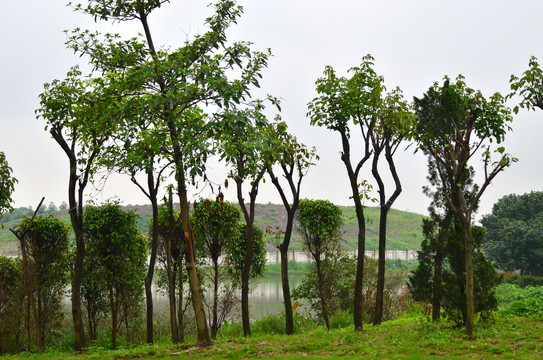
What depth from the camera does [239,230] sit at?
17109 mm

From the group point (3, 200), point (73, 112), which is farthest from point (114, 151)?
point (3, 200)

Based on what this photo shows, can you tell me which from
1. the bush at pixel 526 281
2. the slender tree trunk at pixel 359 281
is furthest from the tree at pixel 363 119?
the bush at pixel 526 281

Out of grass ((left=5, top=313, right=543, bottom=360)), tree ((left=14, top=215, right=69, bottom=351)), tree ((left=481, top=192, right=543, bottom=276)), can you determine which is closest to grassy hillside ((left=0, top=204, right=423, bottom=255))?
tree ((left=481, top=192, right=543, bottom=276))

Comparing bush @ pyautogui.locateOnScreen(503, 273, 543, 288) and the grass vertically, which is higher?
the grass

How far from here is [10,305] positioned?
53.8 feet

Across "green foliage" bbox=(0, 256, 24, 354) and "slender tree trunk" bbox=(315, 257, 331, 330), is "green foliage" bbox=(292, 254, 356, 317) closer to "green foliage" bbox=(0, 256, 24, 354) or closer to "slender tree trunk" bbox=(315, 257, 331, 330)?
"slender tree trunk" bbox=(315, 257, 331, 330)

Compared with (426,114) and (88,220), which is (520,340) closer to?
(426,114)

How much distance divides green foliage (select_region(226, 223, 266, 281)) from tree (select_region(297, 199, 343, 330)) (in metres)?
1.52

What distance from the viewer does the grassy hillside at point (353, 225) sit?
193 ft

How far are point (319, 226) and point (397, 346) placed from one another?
20.4 ft

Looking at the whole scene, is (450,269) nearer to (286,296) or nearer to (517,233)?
(286,296)

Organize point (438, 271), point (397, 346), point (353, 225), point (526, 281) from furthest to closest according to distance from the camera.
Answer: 1. point (353, 225)
2. point (526, 281)
3. point (438, 271)
4. point (397, 346)

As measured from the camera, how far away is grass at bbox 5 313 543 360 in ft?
32.4

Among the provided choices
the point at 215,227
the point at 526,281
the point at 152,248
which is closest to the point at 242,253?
the point at 215,227
